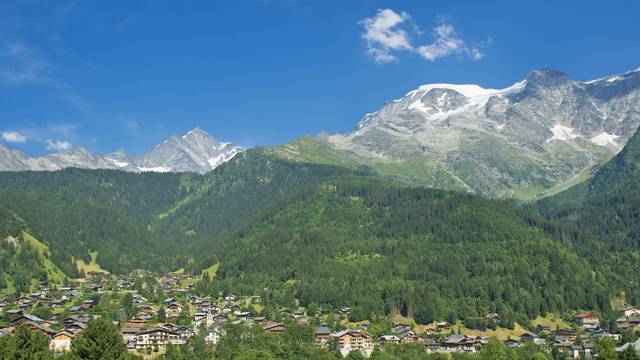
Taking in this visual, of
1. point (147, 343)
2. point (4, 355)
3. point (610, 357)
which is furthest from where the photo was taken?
point (147, 343)

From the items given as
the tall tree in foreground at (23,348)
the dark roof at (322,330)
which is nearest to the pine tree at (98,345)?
the tall tree in foreground at (23,348)

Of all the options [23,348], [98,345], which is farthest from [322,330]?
[98,345]

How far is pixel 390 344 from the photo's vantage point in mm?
177500

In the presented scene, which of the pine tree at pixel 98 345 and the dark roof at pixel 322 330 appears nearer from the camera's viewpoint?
the pine tree at pixel 98 345

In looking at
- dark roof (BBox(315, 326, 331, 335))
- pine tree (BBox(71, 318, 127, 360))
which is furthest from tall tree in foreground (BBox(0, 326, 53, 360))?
dark roof (BBox(315, 326, 331, 335))

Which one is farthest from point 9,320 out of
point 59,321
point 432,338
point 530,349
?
point 530,349

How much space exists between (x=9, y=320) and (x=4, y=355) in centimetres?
10872

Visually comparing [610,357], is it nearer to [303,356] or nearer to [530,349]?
[530,349]

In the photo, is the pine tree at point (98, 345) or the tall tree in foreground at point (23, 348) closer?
the pine tree at point (98, 345)

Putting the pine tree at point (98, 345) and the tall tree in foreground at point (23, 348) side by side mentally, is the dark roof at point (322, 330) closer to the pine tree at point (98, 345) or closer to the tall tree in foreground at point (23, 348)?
the tall tree in foreground at point (23, 348)

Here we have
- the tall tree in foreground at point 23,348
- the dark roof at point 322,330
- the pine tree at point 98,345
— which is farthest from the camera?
the dark roof at point 322,330

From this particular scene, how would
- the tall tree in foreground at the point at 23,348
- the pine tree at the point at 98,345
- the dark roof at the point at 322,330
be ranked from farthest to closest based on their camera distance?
the dark roof at the point at 322,330 → the tall tree in foreground at the point at 23,348 → the pine tree at the point at 98,345

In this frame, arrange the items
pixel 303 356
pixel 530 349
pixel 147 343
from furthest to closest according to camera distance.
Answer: pixel 147 343, pixel 530 349, pixel 303 356

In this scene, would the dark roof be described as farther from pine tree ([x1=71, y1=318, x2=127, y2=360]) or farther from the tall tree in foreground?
pine tree ([x1=71, y1=318, x2=127, y2=360])
